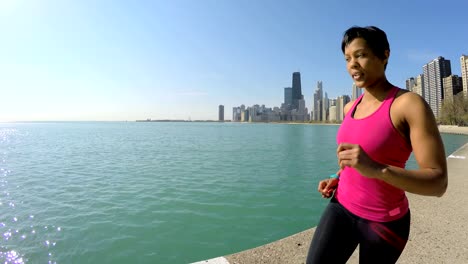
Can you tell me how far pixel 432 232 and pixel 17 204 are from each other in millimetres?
13478

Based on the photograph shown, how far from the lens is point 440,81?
130 meters

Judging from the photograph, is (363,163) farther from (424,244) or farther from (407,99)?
(424,244)

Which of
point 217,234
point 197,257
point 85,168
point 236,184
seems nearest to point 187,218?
point 217,234

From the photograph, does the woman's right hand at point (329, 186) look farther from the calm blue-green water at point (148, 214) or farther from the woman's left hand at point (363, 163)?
the calm blue-green water at point (148, 214)

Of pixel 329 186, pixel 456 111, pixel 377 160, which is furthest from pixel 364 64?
pixel 456 111

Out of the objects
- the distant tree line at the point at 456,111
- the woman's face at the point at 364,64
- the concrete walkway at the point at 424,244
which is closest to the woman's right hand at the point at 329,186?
the woman's face at the point at 364,64

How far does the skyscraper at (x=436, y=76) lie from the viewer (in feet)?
422

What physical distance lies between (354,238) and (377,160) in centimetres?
61

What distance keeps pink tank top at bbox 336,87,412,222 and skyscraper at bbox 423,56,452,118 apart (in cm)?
15479

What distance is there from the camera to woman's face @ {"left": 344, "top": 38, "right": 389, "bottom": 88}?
1729mm

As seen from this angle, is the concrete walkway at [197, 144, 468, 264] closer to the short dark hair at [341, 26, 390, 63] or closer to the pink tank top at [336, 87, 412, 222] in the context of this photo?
the pink tank top at [336, 87, 412, 222]

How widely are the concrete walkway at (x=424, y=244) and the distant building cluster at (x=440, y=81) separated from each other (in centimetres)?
12780

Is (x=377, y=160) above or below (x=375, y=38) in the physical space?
below

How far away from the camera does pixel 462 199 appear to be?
273 inches
